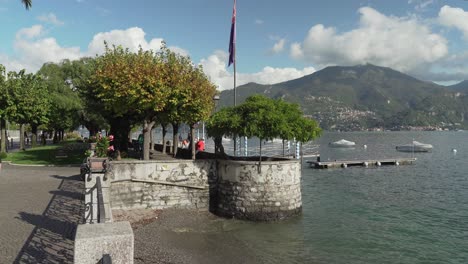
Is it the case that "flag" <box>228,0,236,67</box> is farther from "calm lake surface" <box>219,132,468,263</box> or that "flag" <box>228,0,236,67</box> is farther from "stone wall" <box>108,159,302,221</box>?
"calm lake surface" <box>219,132,468,263</box>

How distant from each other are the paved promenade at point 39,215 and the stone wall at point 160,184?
96.9 inches

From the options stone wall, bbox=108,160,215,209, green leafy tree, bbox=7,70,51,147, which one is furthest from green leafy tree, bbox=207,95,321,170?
green leafy tree, bbox=7,70,51,147

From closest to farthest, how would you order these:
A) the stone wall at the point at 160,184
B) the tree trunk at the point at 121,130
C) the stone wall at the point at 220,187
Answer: the stone wall at the point at 160,184 → the stone wall at the point at 220,187 → the tree trunk at the point at 121,130

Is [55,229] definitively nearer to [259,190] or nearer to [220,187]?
[220,187]

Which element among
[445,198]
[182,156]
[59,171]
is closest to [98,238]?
[59,171]

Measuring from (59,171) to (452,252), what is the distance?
27.2 m

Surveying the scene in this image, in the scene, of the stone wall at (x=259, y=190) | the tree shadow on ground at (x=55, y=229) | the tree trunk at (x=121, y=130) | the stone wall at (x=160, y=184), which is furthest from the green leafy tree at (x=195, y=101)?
the tree trunk at (x=121, y=130)

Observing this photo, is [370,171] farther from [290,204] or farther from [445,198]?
[290,204]

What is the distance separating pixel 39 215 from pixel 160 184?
7.84 m

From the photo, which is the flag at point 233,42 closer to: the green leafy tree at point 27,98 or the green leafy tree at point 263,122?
the green leafy tree at point 263,122

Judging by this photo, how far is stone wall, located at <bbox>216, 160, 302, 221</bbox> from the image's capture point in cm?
2159

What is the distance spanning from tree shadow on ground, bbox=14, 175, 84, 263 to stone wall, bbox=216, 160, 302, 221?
29.1 feet

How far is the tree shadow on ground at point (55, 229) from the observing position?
10531 millimetres

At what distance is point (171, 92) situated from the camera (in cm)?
2420
